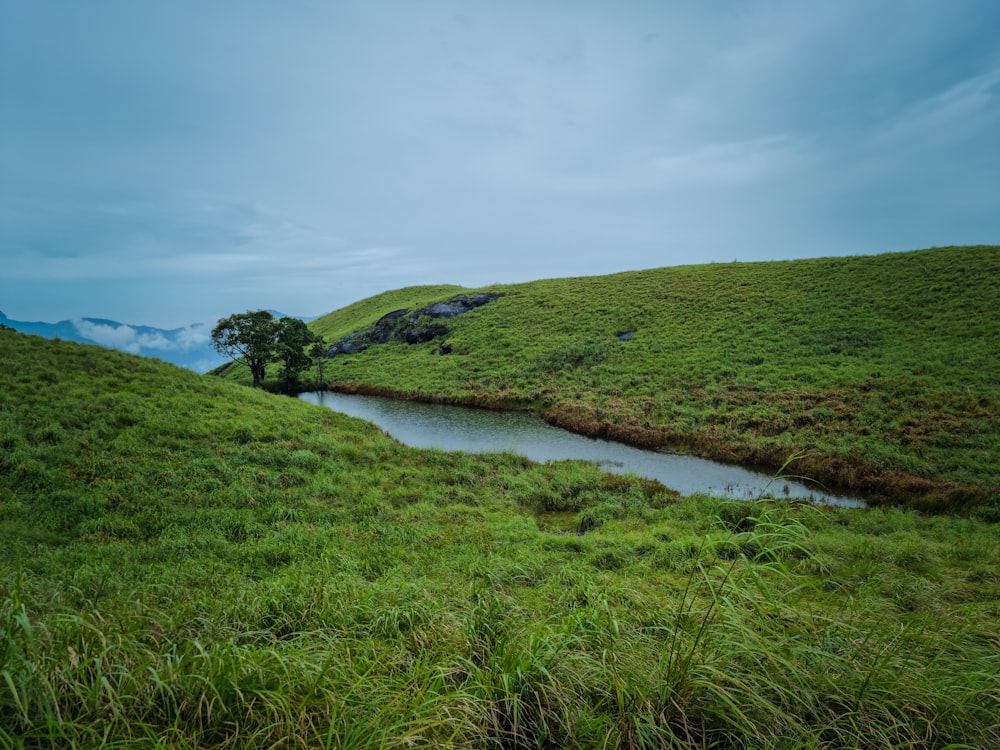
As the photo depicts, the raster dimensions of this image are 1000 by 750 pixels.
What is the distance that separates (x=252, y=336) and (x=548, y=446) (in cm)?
2634

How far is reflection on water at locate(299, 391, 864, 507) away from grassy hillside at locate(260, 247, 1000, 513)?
1148 millimetres

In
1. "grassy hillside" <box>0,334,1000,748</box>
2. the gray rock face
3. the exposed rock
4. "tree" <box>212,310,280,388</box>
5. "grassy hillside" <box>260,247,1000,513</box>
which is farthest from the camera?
the gray rock face

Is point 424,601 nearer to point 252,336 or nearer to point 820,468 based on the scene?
point 820,468

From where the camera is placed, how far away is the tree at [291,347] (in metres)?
35.6

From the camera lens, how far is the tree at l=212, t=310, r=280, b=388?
33344 millimetres

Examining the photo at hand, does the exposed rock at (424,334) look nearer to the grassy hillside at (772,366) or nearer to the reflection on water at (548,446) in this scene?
the grassy hillside at (772,366)

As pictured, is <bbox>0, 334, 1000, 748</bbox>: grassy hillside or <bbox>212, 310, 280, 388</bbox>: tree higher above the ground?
<bbox>212, 310, 280, 388</bbox>: tree

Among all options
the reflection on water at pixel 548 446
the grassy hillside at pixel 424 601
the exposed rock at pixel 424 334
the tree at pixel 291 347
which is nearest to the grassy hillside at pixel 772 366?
the reflection on water at pixel 548 446

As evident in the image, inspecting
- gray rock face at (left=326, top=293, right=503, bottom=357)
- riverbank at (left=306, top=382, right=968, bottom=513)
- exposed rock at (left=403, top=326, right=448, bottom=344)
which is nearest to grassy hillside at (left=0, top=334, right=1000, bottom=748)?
riverbank at (left=306, top=382, right=968, bottom=513)

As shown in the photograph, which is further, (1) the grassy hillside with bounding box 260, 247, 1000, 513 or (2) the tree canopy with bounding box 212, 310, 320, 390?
(2) the tree canopy with bounding box 212, 310, 320, 390

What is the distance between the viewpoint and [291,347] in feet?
119

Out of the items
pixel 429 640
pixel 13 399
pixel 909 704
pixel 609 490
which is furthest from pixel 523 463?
A: pixel 13 399

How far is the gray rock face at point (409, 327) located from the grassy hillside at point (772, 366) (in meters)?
2.19

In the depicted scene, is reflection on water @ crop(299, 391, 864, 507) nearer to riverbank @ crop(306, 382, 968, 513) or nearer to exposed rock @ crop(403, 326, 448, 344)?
riverbank @ crop(306, 382, 968, 513)
